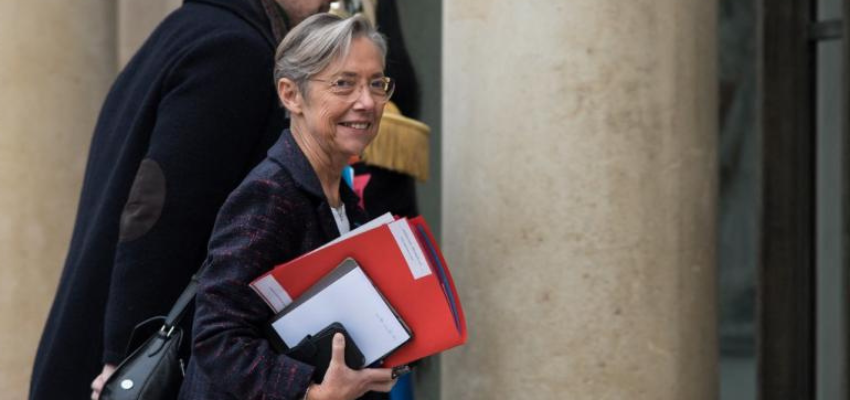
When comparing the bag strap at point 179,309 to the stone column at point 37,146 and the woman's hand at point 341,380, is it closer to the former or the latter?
the woman's hand at point 341,380

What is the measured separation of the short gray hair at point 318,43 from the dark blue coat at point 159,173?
1.50 ft

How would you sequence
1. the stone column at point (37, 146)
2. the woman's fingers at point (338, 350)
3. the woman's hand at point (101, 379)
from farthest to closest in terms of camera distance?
1. the stone column at point (37, 146)
2. the woman's hand at point (101, 379)
3. the woman's fingers at point (338, 350)

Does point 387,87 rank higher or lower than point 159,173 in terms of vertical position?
higher

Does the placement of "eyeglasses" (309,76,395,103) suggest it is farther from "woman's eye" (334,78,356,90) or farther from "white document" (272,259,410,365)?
"white document" (272,259,410,365)

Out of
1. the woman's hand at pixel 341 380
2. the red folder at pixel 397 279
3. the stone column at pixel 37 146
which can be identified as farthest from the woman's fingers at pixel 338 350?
the stone column at pixel 37 146

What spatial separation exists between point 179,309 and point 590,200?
3.34ft

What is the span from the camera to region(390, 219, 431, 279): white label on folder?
2.74 m

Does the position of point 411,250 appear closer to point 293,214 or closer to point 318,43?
point 293,214

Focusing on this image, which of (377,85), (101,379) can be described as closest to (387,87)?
(377,85)

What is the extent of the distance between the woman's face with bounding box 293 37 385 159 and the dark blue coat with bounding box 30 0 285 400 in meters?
0.46

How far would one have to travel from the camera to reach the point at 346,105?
2.89 m

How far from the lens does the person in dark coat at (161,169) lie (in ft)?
10.8

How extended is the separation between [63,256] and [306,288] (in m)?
2.68

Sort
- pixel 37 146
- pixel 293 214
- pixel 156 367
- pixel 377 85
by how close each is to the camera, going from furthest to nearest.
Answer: pixel 37 146 → pixel 156 367 → pixel 377 85 → pixel 293 214
